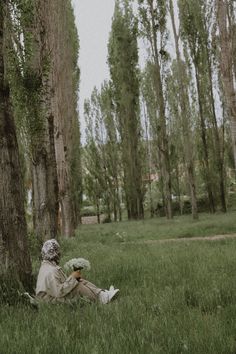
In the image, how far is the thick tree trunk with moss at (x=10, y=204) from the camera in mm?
5836

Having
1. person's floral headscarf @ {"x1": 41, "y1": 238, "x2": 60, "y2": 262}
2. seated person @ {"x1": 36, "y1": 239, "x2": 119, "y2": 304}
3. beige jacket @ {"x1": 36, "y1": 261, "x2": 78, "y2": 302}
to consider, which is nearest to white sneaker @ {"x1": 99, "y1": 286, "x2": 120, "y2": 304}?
seated person @ {"x1": 36, "y1": 239, "x2": 119, "y2": 304}

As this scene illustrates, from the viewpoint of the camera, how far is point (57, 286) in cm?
559

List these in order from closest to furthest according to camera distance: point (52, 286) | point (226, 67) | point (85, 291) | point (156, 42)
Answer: point (52, 286)
point (85, 291)
point (226, 67)
point (156, 42)

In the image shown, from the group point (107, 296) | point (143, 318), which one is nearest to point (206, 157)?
point (107, 296)

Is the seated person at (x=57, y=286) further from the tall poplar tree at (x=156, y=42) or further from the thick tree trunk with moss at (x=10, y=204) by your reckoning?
the tall poplar tree at (x=156, y=42)

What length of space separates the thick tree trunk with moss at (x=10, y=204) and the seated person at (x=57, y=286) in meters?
0.38

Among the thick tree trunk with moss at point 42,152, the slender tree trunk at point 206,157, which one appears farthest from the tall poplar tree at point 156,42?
the thick tree trunk with moss at point 42,152

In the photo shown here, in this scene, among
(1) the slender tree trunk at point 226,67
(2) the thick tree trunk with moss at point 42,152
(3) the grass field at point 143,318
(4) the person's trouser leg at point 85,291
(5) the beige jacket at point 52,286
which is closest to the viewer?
(3) the grass field at point 143,318

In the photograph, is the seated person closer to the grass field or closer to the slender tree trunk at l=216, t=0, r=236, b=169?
the grass field

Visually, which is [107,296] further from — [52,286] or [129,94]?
[129,94]

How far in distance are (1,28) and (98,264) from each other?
4.86 meters

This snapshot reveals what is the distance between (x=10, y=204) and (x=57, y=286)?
49.1 inches

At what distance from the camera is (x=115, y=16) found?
3547cm

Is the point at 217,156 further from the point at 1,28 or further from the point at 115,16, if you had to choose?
the point at 1,28
